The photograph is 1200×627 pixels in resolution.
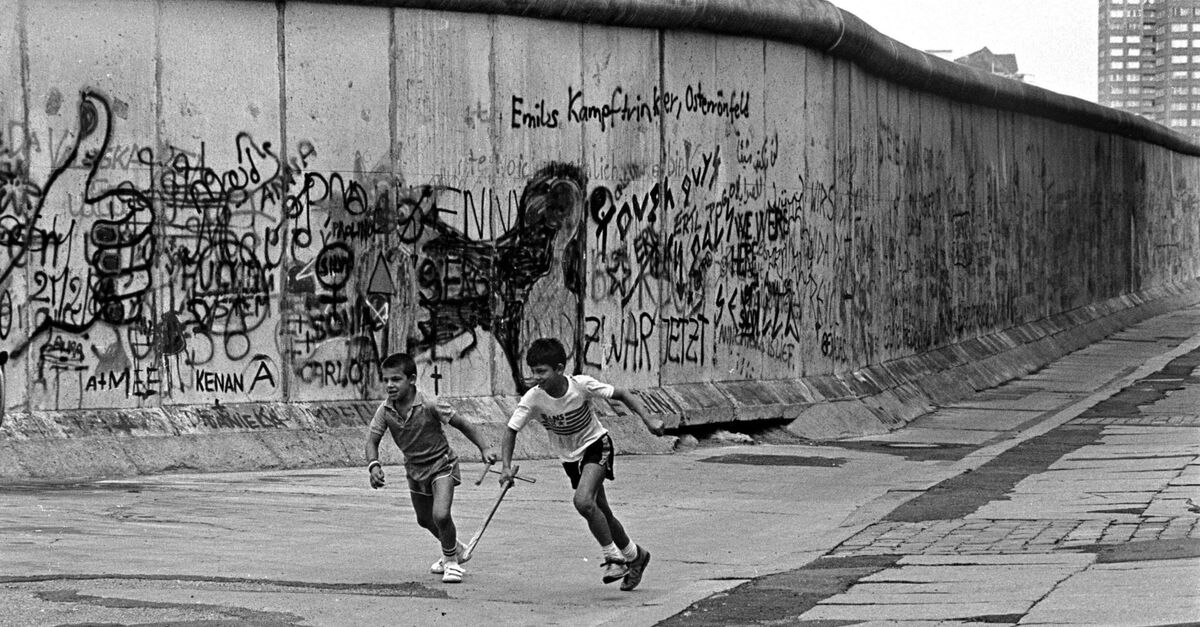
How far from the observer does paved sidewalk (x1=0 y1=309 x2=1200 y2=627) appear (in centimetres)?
870

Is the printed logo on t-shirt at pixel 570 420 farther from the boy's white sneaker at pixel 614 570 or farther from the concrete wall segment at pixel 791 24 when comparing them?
the concrete wall segment at pixel 791 24

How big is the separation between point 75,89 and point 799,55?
8162 millimetres

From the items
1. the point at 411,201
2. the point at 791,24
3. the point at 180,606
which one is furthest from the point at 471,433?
the point at 791,24

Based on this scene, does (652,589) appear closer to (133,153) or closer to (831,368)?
(133,153)

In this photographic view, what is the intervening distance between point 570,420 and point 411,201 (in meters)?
6.30

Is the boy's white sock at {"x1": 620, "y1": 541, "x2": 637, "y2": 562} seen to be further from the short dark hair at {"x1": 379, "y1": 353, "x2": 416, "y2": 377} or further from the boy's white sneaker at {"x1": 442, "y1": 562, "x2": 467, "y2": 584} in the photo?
the short dark hair at {"x1": 379, "y1": 353, "x2": 416, "y2": 377}

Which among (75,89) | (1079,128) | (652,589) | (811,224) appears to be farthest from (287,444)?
(1079,128)

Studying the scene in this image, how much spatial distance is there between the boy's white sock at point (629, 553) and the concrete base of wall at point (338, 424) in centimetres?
529

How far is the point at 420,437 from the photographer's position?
10.0 metres

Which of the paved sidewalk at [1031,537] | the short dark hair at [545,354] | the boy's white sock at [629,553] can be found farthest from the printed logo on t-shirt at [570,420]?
the paved sidewalk at [1031,537]

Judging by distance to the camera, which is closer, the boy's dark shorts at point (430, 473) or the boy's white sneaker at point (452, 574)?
the boy's white sneaker at point (452, 574)

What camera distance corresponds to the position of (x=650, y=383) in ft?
57.9

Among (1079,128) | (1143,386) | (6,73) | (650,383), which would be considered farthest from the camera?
(1079,128)

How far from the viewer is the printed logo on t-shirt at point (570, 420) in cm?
991
